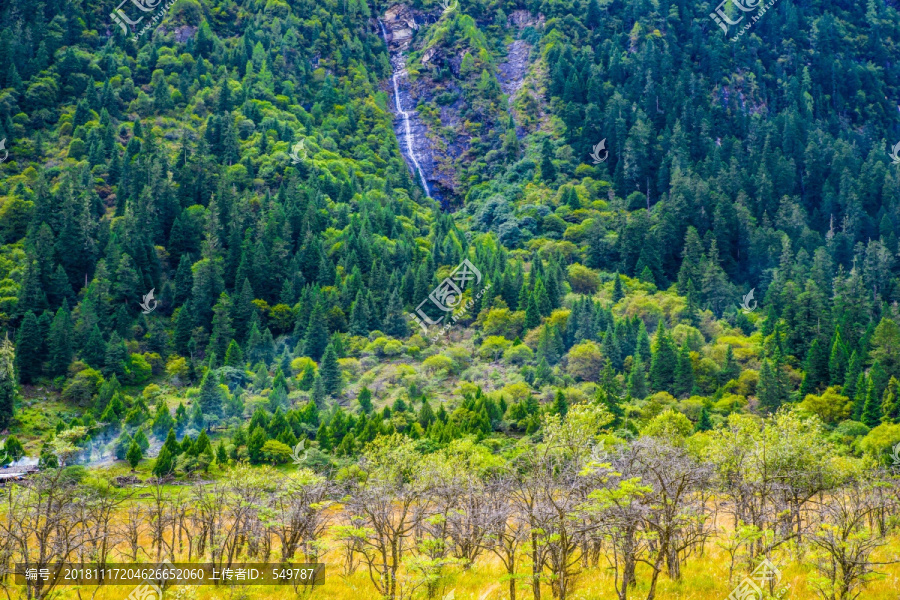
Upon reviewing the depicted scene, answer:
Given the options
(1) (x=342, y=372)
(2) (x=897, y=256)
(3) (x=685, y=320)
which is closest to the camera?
(1) (x=342, y=372)

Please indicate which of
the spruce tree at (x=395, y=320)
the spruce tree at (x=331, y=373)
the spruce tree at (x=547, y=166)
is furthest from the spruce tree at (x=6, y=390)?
the spruce tree at (x=547, y=166)

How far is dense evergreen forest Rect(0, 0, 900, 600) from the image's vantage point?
9281cm

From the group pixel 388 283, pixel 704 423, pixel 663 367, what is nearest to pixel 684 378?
pixel 663 367

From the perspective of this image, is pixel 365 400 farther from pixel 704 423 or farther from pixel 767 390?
pixel 767 390

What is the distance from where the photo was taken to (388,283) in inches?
5541

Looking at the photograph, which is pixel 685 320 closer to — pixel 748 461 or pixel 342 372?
pixel 342 372

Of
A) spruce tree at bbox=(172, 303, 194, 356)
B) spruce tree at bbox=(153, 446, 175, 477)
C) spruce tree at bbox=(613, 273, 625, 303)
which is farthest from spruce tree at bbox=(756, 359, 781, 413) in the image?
spruce tree at bbox=(172, 303, 194, 356)

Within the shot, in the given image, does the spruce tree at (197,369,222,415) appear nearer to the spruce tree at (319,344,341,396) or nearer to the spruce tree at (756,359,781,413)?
the spruce tree at (319,344,341,396)

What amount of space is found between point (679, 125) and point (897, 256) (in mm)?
65131

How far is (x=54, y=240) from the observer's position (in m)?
135

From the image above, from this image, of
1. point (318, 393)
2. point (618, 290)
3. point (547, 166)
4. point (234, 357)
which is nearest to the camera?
point (318, 393)

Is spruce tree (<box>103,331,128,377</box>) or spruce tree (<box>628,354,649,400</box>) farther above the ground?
spruce tree (<box>628,354,649,400</box>)

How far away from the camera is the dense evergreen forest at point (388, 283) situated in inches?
3654

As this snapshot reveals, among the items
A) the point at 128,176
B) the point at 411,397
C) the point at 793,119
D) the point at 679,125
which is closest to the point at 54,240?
the point at 128,176
